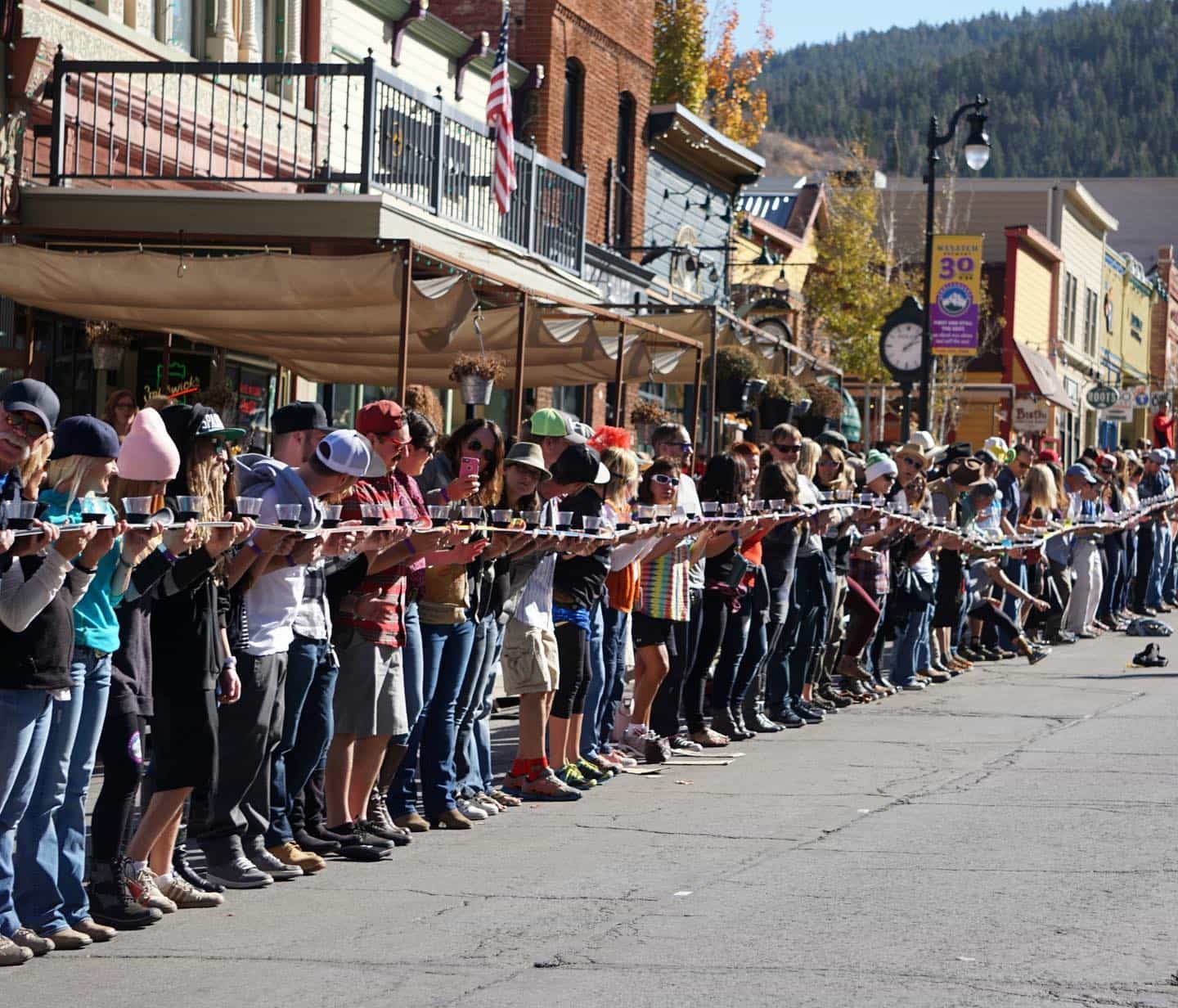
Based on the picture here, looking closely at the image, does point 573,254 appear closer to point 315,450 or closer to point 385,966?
point 315,450

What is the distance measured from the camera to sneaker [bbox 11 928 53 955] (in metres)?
7.12

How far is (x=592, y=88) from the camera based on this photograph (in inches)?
1127

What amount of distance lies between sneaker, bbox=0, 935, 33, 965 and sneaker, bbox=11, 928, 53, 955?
0.04 meters

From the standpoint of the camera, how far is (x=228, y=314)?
49.1ft

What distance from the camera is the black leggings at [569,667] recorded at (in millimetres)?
11336

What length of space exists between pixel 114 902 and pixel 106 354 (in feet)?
30.1

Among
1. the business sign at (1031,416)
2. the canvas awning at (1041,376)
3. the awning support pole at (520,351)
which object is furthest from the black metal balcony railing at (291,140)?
the canvas awning at (1041,376)

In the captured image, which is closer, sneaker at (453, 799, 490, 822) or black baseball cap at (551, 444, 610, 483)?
sneaker at (453, 799, 490, 822)

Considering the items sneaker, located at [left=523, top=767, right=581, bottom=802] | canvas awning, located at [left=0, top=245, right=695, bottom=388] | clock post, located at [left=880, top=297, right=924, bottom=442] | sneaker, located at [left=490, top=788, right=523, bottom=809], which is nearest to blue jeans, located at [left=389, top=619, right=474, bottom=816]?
sneaker, located at [left=490, top=788, right=523, bottom=809]

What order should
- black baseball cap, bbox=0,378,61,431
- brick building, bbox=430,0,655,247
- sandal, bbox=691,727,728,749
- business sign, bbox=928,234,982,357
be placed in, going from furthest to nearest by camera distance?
business sign, bbox=928,234,982,357 < brick building, bbox=430,0,655,247 < sandal, bbox=691,727,728,749 < black baseball cap, bbox=0,378,61,431

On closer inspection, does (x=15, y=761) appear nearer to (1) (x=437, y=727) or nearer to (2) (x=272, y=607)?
(2) (x=272, y=607)

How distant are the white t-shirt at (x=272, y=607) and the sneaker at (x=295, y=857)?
0.98 metres

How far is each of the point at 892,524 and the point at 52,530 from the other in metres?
10.9

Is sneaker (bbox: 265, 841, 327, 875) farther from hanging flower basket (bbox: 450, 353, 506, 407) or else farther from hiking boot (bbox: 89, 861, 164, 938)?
A: hanging flower basket (bbox: 450, 353, 506, 407)
